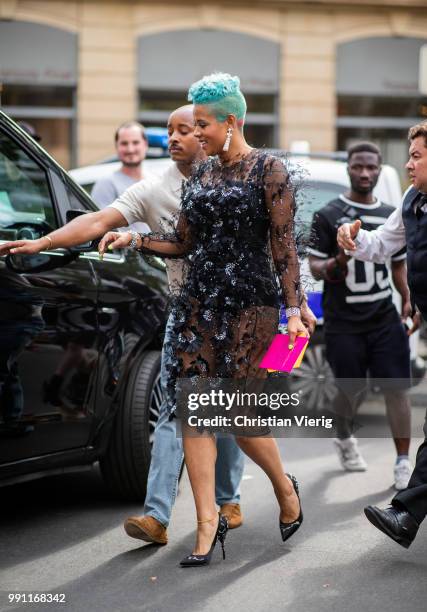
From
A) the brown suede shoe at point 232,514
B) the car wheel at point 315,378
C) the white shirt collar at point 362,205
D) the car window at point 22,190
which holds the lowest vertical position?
the car wheel at point 315,378

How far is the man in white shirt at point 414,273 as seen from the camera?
496cm

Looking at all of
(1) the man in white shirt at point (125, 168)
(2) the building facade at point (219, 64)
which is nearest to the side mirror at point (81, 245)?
(1) the man in white shirt at point (125, 168)

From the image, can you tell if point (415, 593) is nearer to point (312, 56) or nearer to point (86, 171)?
point (86, 171)

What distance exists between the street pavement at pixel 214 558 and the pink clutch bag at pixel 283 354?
2.67 feet

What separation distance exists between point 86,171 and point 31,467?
16.9ft

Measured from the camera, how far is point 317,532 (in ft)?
18.3

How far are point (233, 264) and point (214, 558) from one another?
4.01 ft

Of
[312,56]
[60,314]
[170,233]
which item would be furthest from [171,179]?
[312,56]

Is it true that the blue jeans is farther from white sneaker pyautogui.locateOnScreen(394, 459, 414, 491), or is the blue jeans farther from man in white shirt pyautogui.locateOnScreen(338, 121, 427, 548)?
white sneaker pyautogui.locateOnScreen(394, 459, 414, 491)

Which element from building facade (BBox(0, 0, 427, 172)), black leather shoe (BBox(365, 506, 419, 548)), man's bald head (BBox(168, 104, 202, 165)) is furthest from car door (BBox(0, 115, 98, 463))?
building facade (BBox(0, 0, 427, 172))

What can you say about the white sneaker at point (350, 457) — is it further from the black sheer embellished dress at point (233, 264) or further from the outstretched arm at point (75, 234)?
the outstretched arm at point (75, 234)

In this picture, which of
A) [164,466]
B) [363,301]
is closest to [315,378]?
[363,301]

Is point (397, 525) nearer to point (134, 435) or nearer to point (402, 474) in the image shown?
point (134, 435)

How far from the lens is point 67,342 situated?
5.27 metres
